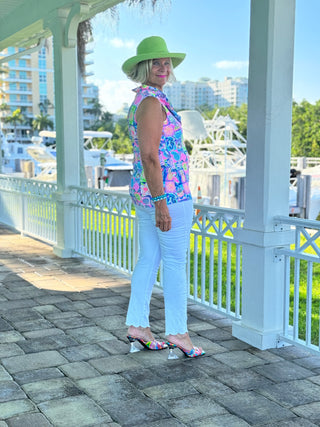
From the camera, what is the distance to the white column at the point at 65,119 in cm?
618

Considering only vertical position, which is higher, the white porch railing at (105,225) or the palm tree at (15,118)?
the palm tree at (15,118)

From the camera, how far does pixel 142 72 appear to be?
3189 millimetres

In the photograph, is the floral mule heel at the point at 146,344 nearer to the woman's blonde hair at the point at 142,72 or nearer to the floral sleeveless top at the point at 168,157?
the floral sleeveless top at the point at 168,157

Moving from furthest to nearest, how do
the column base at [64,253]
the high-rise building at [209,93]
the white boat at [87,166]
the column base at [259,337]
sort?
the high-rise building at [209,93] < the white boat at [87,166] < the column base at [64,253] < the column base at [259,337]

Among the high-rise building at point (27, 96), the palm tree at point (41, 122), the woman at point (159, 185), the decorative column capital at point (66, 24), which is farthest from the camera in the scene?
the high-rise building at point (27, 96)

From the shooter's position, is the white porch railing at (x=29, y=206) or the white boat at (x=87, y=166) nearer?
the white porch railing at (x=29, y=206)

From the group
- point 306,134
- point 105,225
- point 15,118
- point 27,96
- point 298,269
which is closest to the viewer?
point 298,269

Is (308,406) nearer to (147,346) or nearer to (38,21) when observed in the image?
(147,346)

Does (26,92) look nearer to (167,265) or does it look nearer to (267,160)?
(267,160)

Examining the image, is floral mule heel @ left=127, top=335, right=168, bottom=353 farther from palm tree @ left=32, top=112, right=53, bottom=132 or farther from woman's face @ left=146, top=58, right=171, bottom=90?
palm tree @ left=32, top=112, right=53, bottom=132

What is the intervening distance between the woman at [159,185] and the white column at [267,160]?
48 cm

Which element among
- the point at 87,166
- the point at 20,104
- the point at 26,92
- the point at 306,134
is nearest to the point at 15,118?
the point at 20,104

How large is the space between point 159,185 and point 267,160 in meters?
0.82

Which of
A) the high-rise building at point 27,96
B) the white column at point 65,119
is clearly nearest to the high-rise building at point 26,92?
the high-rise building at point 27,96
